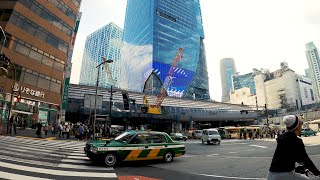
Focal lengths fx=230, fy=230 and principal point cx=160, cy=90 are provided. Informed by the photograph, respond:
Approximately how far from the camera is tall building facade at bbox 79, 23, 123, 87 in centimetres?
18362

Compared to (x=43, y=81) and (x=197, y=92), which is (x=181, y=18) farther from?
(x=43, y=81)

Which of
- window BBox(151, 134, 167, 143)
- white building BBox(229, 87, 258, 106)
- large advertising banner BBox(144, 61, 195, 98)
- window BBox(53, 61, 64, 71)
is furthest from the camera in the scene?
white building BBox(229, 87, 258, 106)

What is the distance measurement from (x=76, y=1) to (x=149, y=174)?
41736 millimetres

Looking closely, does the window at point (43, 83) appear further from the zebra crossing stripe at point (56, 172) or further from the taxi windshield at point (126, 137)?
the zebra crossing stripe at point (56, 172)

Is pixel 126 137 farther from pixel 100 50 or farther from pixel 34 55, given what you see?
pixel 100 50

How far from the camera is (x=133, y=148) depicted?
10.1 meters

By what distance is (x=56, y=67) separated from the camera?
117 feet

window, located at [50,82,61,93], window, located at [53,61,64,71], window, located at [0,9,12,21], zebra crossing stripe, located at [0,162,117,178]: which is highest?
window, located at [0,9,12,21]

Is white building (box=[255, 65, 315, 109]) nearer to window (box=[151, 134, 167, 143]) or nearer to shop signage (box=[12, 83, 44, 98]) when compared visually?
shop signage (box=[12, 83, 44, 98])

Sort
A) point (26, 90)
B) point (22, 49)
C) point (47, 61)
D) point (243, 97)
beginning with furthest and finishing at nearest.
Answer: point (243, 97) < point (47, 61) < point (22, 49) < point (26, 90)

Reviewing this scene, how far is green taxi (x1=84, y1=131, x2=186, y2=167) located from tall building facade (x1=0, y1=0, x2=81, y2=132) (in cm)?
2079

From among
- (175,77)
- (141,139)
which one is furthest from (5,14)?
(175,77)

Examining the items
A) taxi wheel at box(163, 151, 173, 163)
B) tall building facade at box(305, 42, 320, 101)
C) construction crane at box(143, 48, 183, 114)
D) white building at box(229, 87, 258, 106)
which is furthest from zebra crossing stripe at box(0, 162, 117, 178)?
tall building facade at box(305, 42, 320, 101)

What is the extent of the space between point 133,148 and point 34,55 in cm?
2809
